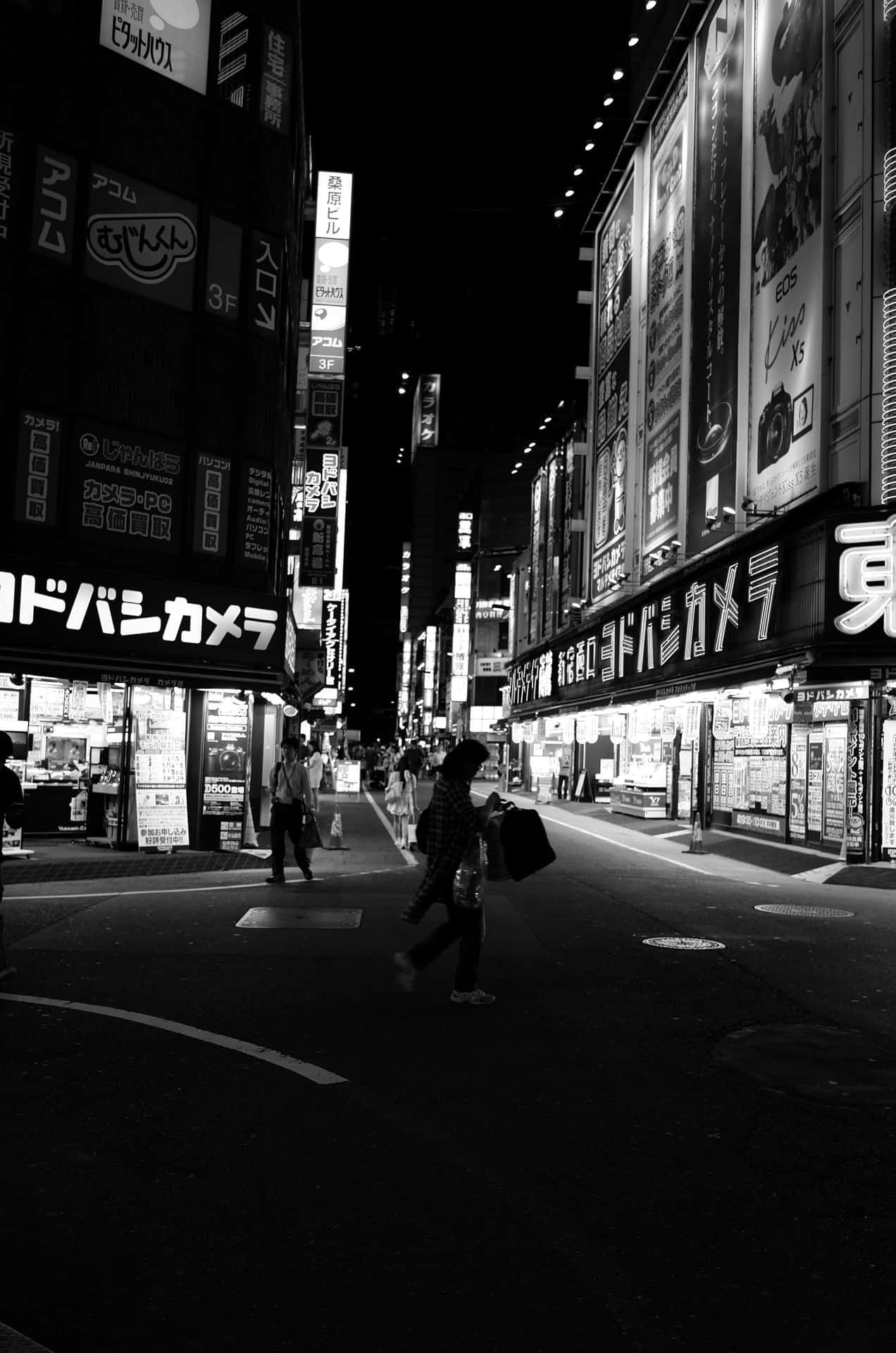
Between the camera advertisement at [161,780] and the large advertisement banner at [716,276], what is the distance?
12852mm

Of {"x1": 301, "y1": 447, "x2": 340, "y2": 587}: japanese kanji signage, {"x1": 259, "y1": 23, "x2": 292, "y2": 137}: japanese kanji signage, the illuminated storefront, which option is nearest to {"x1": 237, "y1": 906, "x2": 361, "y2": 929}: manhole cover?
the illuminated storefront

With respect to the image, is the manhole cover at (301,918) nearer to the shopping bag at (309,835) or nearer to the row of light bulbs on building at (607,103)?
the shopping bag at (309,835)

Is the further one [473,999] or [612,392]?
[612,392]

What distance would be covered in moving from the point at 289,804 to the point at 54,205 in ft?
35.6

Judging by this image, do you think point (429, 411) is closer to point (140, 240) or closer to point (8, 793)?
point (140, 240)

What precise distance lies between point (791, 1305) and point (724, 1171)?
125 cm

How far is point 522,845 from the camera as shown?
8.44 meters

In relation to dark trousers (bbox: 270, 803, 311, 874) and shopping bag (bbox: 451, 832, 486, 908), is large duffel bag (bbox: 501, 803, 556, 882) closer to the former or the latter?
shopping bag (bbox: 451, 832, 486, 908)

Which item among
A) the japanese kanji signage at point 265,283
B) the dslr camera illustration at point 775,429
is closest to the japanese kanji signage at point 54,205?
the japanese kanji signage at point 265,283

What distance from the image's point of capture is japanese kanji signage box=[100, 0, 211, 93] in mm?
19094

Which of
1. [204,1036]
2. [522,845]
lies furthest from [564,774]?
[204,1036]

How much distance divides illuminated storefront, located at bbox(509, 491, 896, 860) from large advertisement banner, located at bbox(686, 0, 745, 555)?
1.89 meters

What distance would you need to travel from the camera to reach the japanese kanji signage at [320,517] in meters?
33.9

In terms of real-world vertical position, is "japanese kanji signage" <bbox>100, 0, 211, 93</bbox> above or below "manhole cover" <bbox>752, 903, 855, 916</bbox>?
above
